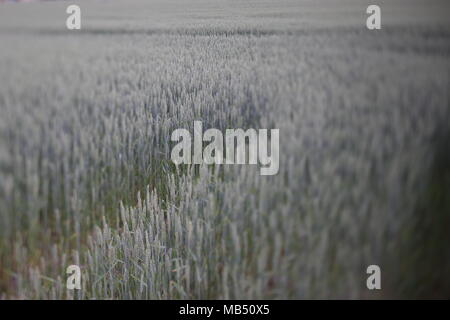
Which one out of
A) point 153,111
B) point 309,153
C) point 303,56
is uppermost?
point 303,56

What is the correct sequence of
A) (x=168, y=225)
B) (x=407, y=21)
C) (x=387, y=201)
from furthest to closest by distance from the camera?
(x=168, y=225) < (x=407, y=21) < (x=387, y=201)

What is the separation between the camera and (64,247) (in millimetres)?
2129

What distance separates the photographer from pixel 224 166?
2.02m

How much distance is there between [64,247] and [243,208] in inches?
31.4

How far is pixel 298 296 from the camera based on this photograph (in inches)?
71.0

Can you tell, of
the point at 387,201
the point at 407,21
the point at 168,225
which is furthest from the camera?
the point at 168,225

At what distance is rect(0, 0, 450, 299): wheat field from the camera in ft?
5.81

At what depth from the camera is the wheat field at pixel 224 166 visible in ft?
5.81

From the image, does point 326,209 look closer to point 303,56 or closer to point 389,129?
point 389,129

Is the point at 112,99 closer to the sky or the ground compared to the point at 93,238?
closer to the sky
